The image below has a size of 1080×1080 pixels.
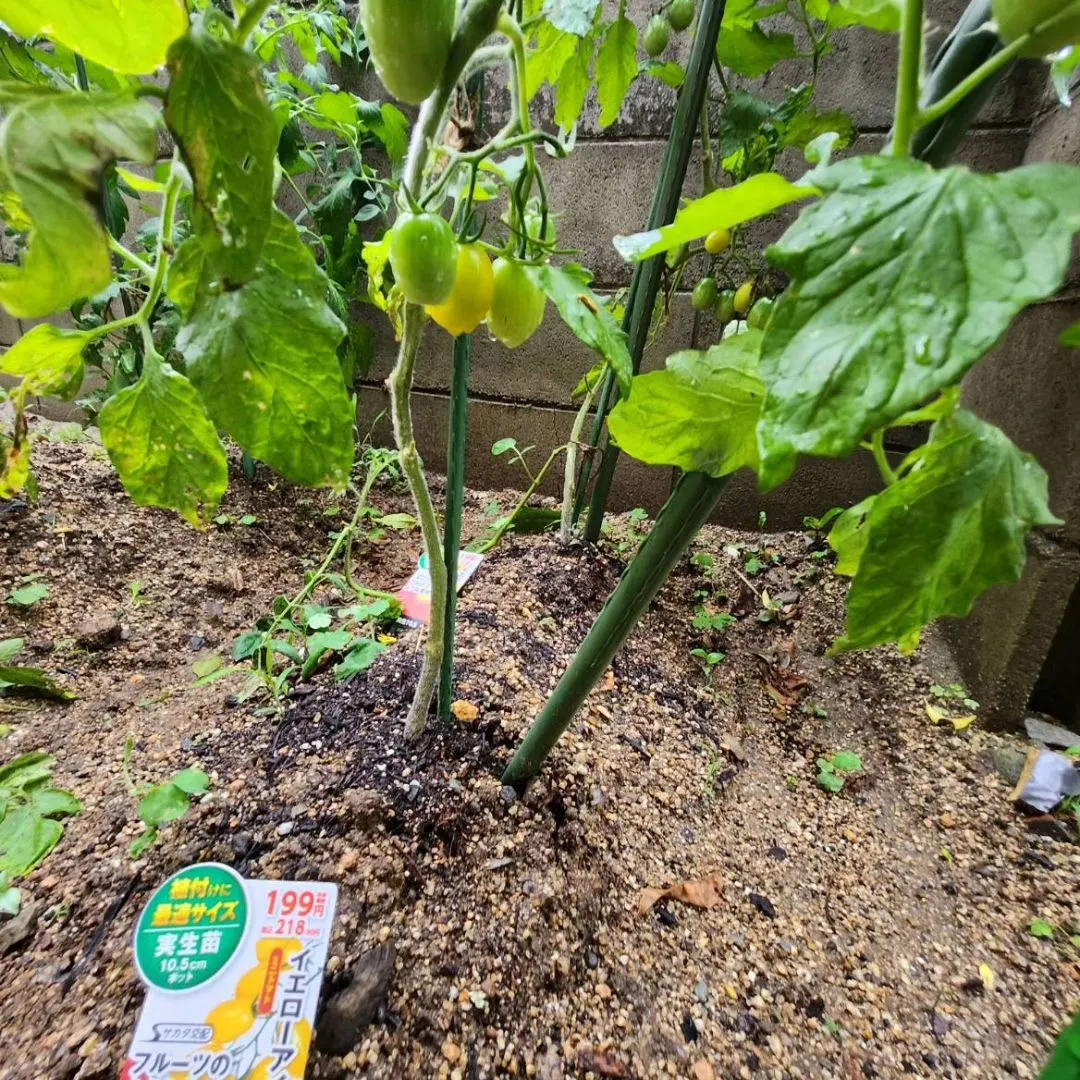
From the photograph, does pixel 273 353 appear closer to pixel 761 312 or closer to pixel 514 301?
pixel 514 301

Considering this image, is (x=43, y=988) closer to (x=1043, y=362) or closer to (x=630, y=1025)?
(x=630, y=1025)

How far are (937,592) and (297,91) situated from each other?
201 cm

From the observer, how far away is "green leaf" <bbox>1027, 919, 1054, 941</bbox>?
783 millimetres

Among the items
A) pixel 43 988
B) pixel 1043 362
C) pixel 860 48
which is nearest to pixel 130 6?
pixel 43 988

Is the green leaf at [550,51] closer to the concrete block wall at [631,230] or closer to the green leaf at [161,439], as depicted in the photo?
the concrete block wall at [631,230]

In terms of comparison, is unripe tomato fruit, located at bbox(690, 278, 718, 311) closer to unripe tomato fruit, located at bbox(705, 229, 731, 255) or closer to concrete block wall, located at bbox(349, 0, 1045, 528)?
unripe tomato fruit, located at bbox(705, 229, 731, 255)

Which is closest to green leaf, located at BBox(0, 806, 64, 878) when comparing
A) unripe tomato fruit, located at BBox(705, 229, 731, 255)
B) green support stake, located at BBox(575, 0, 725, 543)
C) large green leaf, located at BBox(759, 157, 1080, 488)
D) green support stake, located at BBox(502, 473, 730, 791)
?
green support stake, located at BBox(502, 473, 730, 791)

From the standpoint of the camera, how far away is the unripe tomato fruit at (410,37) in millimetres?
357

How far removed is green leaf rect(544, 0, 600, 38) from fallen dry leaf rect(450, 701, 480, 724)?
742 mm

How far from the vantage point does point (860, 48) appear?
4.55 feet

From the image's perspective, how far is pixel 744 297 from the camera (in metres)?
1.34

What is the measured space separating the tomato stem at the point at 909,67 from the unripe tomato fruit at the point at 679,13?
1.06 m

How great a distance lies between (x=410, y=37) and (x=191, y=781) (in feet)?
2.31

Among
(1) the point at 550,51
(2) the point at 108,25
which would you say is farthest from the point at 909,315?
(1) the point at 550,51
